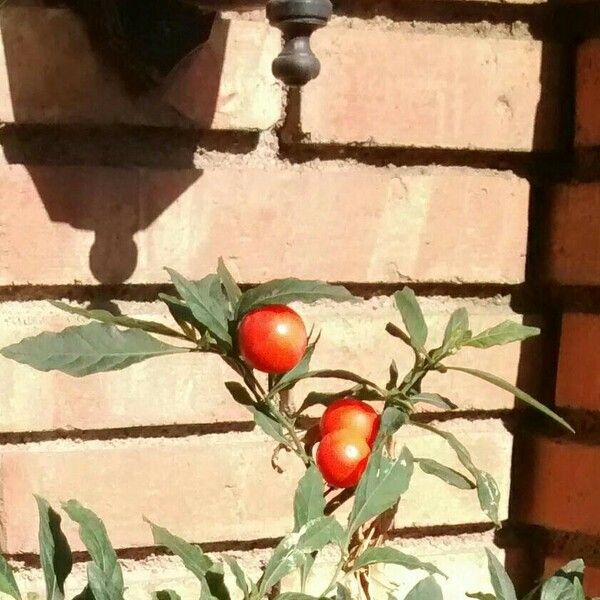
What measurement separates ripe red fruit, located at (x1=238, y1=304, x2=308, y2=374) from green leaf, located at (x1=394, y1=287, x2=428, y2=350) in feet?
0.22

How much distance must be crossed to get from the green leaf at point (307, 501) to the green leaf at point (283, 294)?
9 cm

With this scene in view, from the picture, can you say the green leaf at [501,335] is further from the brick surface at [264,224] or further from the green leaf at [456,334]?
the brick surface at [264,224]

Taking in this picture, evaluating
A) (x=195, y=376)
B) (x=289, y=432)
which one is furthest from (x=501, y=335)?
(x=195, y=376)

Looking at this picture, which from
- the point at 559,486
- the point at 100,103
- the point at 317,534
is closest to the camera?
the point at 317,534

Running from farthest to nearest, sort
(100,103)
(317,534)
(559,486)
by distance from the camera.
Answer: (559,486) < (100,103) < (317,534)

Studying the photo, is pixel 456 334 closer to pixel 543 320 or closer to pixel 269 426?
pixel 269 426

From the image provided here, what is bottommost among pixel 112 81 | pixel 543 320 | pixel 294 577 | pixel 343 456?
pixel 294 577

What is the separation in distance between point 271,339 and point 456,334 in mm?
110

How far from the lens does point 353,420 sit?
0.44 m

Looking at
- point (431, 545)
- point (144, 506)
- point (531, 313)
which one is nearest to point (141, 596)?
point (144, 506)

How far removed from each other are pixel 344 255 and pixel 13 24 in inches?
10.3

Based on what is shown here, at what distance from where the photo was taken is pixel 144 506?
0.60 metres

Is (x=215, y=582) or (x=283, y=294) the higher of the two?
(x=283, y=294)

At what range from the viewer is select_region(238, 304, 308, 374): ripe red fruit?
41 cm
